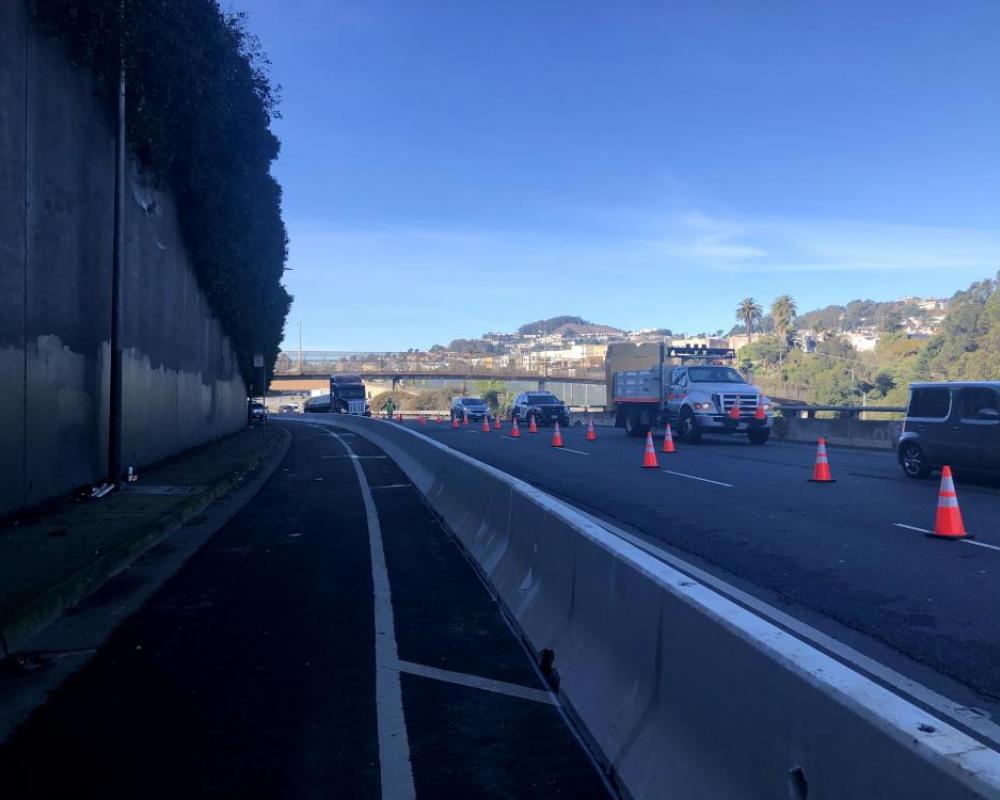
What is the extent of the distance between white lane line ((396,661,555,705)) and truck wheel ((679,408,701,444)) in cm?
2161

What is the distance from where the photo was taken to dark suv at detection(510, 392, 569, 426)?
148 feet

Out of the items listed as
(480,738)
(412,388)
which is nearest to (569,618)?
(480,738)

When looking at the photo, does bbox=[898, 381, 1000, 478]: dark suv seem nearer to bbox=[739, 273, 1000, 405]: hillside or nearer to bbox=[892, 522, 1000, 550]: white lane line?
bbox=[892, 522, 1000, 550]: white lane line

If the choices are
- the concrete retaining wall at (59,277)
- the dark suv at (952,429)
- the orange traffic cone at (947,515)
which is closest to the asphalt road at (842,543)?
the orange traffic cone at (947,515)

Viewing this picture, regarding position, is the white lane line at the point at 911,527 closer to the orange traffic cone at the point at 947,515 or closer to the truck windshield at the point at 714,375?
the orange traffic cone at the point at 947,515

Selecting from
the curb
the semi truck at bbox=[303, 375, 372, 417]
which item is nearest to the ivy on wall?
the curb

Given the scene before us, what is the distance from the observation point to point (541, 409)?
148 feet

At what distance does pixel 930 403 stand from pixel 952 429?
0.69 m

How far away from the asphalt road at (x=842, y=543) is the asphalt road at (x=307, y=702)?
2.61m

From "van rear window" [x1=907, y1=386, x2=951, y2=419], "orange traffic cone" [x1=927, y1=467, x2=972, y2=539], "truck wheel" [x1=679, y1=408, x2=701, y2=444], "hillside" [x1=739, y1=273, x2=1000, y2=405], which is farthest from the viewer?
"hillside" [x1=739, y1=273, x2=1000, y2=405]

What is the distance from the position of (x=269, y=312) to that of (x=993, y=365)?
96.8 feet

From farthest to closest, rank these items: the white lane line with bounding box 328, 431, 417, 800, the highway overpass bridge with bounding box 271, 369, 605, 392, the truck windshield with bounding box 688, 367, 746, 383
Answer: the highway overpass bridge with bounding box 271, 369, 605, 392 < the truck windshield with bounding box 688, 367, 746, 383 < the white lane line with bounding box 328, 431, 417, 800

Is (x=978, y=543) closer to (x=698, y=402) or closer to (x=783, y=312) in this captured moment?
(x=698, y=402)

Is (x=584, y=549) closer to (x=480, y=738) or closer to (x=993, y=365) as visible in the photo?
(x=480, y=738)
